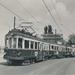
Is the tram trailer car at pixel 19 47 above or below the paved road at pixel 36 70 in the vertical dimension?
above

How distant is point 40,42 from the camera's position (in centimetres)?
2252

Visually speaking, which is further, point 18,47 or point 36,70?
point 18,47

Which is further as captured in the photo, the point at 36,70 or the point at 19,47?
the point at 19,47

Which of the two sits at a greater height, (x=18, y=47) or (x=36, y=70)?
(x=18, y=47)

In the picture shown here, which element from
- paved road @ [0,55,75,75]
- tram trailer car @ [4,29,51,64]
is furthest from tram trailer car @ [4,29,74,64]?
paved road @ [0,55,75,75]

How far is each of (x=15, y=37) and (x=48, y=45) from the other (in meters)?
10.7

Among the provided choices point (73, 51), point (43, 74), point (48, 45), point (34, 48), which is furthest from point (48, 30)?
point (43, 74)

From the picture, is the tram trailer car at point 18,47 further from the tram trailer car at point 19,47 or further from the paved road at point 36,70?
the paved road at point 36,70

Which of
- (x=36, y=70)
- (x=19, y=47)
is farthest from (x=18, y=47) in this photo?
(x=36, y=70)

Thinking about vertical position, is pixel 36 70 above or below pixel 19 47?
below

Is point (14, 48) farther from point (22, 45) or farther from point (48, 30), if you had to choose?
point (48, 30)

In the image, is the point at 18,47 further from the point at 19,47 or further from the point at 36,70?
the point at 36,70

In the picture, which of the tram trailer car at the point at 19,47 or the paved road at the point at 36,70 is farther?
the tram trailer car at the point at 19,47

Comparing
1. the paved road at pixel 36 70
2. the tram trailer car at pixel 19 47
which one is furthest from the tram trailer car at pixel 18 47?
the paved road at pixel 36 70
